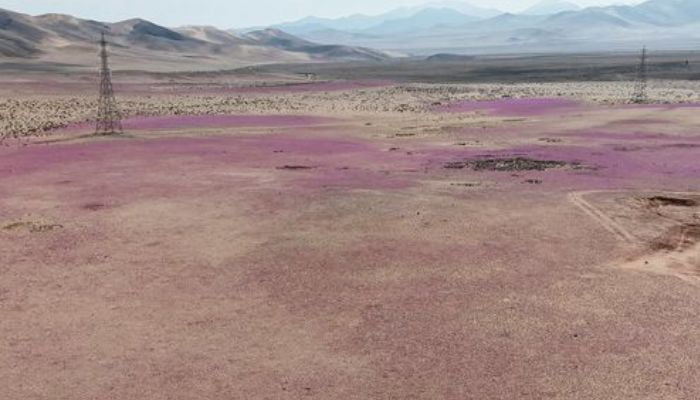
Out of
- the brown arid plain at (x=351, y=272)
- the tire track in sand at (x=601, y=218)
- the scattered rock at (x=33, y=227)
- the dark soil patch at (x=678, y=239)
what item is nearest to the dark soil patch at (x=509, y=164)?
the brown arid plain at (x=351, y=272)

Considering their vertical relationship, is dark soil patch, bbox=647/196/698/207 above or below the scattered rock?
above

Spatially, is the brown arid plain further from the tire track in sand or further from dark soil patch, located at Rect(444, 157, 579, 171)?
dark soil patch, located at Rect(444, 157, 579, 171)

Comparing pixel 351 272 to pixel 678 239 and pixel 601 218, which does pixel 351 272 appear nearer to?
pixel 601 218

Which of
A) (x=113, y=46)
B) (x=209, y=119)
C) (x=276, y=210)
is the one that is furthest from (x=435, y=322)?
(x=113, y=46)

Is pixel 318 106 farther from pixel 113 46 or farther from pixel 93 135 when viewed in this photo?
pixel 113 46

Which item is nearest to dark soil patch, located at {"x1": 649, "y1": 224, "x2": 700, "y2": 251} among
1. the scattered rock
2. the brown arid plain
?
the brown arid plain

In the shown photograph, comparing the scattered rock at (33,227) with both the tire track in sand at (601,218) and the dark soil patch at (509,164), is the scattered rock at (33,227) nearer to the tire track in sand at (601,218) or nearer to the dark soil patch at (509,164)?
the tire track in sand at (601,218)

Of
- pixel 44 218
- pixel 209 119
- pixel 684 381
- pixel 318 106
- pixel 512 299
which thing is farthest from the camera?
pixel 318 106

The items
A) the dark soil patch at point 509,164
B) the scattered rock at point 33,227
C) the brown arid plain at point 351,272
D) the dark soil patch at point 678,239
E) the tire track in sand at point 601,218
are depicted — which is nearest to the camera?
the brown arid plain at point 351,272
